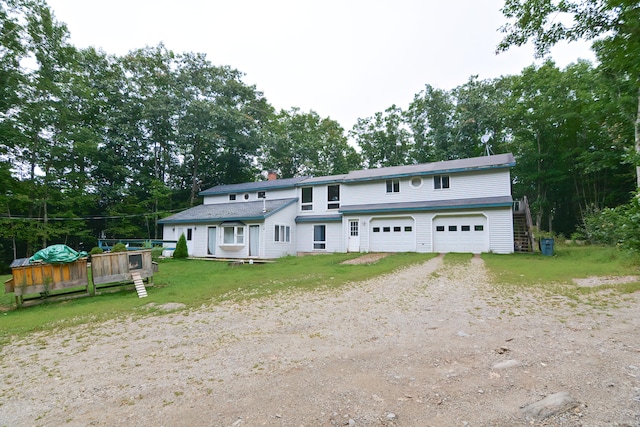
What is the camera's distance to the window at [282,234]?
19769mm

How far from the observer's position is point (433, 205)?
17.7 metres

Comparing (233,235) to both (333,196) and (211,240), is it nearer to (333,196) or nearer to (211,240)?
(211,240)

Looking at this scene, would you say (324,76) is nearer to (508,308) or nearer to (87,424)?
(508,308)

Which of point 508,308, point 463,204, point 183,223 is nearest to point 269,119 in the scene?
point 183,223

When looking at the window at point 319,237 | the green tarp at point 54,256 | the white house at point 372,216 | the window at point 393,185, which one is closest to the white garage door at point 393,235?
the white house at point 372,216

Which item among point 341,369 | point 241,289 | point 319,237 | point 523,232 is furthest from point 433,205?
point 341,369

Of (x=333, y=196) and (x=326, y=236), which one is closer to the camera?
(x=326, y=236)

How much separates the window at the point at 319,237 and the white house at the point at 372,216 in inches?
2.9

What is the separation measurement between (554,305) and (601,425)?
176 inches

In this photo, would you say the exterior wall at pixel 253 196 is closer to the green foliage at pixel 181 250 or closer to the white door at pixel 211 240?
the white door at pixel 211 240

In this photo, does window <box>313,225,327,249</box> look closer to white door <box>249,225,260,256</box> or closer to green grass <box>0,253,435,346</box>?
white door <box>249,225,260,256</box>

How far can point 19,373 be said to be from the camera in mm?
3959

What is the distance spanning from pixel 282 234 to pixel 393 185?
8523 millimetres

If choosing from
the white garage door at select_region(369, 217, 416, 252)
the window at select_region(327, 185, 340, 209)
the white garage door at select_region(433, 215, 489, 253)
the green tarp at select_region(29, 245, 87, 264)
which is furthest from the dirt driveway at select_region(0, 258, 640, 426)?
the window at select_region(327, 185, 340, 209)
